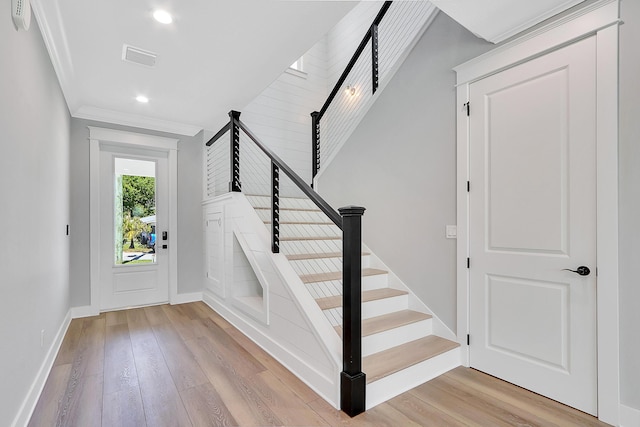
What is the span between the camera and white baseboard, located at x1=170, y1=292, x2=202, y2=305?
4488 mm

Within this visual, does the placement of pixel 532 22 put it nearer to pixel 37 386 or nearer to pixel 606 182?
pixel 606 182

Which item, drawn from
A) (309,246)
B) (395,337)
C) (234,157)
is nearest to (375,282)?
(395,337)

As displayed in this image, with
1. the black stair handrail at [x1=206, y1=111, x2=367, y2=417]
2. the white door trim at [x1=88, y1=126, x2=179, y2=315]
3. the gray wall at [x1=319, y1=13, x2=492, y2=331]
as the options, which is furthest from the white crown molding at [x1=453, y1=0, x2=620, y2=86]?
the white door trim at [x1=88, y1=126, x2=179, y2=315]

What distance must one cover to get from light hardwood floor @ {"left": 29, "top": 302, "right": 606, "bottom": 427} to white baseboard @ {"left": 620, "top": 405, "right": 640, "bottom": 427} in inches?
5.4

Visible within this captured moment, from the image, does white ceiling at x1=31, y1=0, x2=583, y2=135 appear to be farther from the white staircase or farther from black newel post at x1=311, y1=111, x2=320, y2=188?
the white staircase

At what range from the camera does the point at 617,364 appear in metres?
1.78

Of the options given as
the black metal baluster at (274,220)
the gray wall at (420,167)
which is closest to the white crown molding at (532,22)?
the gray wall at (420,167)

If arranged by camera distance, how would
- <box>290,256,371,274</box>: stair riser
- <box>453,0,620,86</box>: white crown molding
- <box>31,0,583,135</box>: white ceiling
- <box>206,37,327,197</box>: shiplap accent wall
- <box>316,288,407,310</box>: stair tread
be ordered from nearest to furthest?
1. <box>453,0,620,86</box>: white crown molding
2. <box>31,0,583,135</box>: white ceiling
3. <box>316,288,407,310</box>: stair tread
4. <box>290,256,371,274</box>: stair riser
5. <box>206,37,327,197</box>: shiplap accent wall

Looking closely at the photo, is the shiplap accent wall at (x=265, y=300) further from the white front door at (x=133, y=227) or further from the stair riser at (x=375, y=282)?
the stair riser at (x=375, y=282)

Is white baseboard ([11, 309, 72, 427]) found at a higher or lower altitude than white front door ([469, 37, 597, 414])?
lower

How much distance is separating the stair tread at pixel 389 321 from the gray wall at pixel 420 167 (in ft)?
0.57

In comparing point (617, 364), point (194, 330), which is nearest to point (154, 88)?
point (194, 330)

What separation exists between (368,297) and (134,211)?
3.45 meters

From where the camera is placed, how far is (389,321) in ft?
8.69
